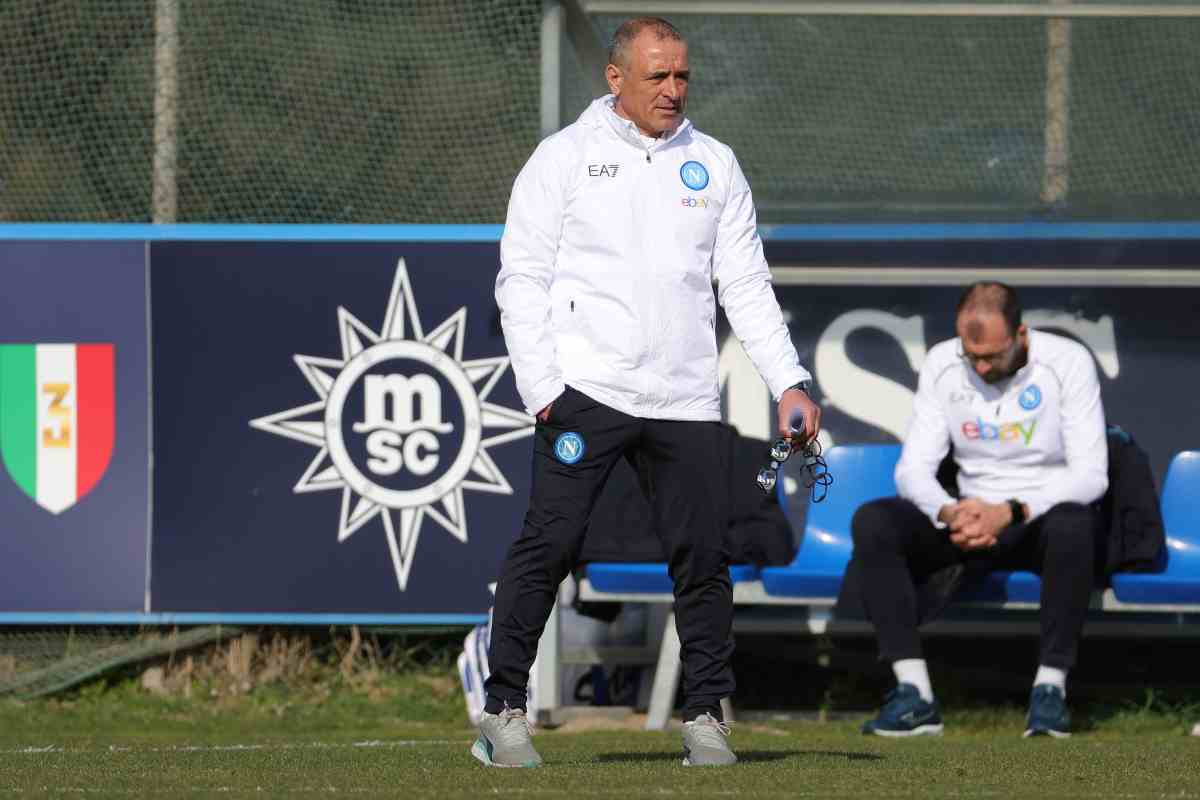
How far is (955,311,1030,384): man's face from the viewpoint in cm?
650

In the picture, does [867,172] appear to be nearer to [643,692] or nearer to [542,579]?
[643,692]

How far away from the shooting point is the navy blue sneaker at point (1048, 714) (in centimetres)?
612

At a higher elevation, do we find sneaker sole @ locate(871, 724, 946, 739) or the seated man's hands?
the seated man's hands

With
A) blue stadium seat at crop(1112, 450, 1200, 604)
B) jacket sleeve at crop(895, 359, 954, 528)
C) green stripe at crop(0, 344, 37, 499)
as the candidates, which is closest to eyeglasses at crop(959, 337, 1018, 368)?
jacket sleeve at crop(895, 359, 954, 528)

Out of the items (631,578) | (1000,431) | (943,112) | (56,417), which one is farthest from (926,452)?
(56,417)

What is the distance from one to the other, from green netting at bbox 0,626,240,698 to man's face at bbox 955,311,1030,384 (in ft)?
9.96

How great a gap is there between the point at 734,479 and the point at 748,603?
0.44 metres

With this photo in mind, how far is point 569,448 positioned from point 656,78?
87 centimetres

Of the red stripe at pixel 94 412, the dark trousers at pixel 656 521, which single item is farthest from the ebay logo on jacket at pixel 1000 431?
the red stripe at pixel 94 412

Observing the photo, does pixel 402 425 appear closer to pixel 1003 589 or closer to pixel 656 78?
pixel 1003 589

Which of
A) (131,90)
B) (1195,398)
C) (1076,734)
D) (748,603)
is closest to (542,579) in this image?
(748,603)

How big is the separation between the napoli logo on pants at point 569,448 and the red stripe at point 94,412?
349 centimetres

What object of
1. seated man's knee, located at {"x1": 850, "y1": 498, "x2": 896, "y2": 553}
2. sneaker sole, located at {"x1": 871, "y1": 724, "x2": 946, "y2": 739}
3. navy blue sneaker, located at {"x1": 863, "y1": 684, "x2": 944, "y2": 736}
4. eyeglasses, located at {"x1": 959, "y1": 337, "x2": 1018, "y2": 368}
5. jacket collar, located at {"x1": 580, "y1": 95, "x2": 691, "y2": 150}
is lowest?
sneaker sole, located at {"x1": 871, "y1": 724, "x2": 946, "y2": 739}

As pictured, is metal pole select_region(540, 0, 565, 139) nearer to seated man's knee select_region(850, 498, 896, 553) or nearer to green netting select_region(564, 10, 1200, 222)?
green netting select_region(564, 10, 1200, 222)
